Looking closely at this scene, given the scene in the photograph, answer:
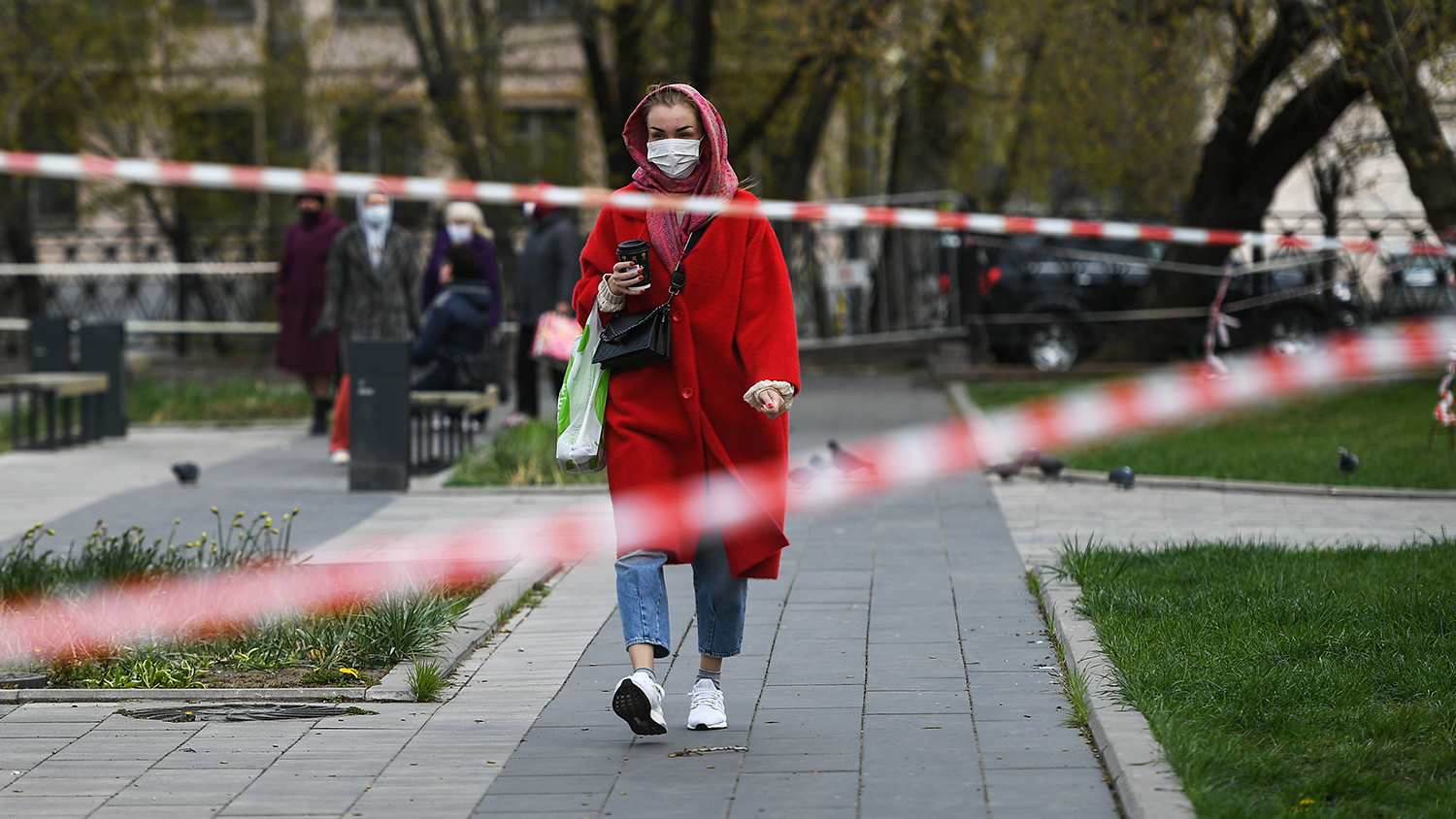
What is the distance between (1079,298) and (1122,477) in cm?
965

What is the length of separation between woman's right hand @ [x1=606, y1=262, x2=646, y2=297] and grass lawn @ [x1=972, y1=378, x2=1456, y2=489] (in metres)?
6.33

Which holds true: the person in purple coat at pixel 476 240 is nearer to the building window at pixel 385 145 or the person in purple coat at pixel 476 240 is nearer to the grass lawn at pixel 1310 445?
the grass lawn at pixel 1310 445

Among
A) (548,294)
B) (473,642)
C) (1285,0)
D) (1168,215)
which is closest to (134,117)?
(548,294)

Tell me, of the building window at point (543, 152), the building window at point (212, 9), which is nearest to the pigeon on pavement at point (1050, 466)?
the building window at point (543, 152)

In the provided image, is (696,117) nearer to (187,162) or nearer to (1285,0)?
(1285,0)

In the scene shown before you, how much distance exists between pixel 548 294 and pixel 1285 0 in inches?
239

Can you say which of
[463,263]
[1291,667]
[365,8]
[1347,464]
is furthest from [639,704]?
[365,8]

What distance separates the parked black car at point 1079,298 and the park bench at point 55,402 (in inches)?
369

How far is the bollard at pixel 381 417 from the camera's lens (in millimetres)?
10391

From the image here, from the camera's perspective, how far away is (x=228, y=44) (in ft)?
76.5

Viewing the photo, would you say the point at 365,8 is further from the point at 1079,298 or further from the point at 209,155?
the point at 1079,298

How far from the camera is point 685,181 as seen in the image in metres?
4.91

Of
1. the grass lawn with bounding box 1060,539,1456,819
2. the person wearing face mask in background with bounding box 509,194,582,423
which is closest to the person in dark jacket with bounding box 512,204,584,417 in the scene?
the person wearing face mask in background with bounding box 509,194,582,423

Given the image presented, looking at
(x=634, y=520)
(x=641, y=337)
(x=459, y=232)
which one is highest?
(x=459, y=232)
